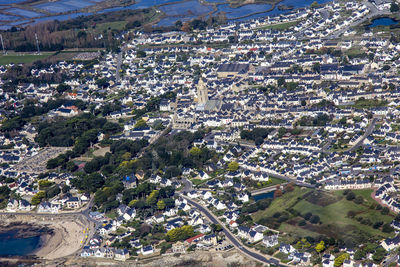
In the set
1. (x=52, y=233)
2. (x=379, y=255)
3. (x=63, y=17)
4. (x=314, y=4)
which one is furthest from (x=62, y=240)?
(x=63, y=17)

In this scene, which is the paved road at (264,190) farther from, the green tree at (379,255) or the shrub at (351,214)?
the green tree at (379,255)

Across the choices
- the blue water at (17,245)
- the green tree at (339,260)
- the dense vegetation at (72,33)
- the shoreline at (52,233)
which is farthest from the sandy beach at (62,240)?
the dense vegetation at (72,33)

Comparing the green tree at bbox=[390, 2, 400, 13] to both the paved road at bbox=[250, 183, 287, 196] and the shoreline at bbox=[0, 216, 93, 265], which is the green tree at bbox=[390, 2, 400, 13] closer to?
the paved road at bbox=[250, 183, 287, 196]

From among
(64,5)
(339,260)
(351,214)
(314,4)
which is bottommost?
(339,260)

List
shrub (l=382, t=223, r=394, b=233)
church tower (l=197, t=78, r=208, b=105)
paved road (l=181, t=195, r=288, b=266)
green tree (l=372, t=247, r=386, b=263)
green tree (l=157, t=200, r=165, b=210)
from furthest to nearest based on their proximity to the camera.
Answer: church tower (l=197, t=78, r=208, b=105) < green tree (l=157, t=200, r=165, b=210) < shrub (l=382, t=223, r=394, b=233) < paved road (l=181, t=195, r=288, b=266) < green tree (l=372, t=247, r=386, b=263)

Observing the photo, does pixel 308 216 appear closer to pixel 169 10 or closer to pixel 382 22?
pixel 382 22

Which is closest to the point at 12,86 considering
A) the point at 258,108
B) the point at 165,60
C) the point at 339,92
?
the point at 165,60

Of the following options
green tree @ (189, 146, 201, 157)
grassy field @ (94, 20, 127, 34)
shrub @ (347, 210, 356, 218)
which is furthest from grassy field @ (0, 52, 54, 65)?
shrub @ (347, 210, 356, 218)
